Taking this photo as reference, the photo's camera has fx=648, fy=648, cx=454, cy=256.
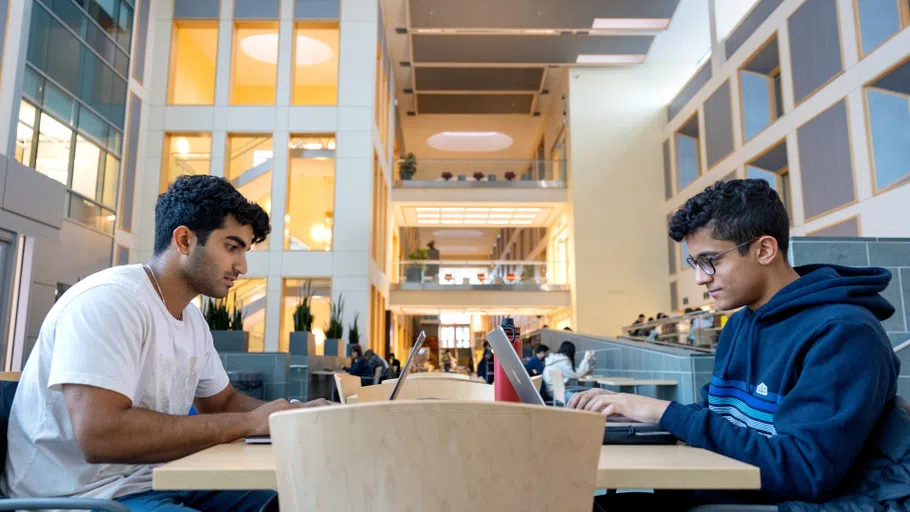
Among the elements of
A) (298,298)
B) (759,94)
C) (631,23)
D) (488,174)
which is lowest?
(298,298)

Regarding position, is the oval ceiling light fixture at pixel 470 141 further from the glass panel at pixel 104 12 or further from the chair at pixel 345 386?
the chair at pixel 345 386

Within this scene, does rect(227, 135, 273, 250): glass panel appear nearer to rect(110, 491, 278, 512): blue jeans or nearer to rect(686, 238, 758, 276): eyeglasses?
rect(110, 491, 278, 512): blue jeans

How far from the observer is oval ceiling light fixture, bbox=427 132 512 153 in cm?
2259

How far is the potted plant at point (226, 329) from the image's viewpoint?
23.7ft

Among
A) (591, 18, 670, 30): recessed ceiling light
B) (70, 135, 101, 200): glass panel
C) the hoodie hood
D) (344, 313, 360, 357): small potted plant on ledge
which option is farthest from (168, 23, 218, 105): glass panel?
the hoodie hood

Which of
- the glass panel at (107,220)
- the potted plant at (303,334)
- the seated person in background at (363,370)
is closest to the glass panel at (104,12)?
the glass panel at (107,220)

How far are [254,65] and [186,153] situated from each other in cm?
277

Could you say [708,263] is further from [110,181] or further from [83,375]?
[110,181]

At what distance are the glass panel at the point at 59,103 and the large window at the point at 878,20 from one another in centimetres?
1122

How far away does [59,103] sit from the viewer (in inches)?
347

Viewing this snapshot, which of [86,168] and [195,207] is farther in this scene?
[86,168]

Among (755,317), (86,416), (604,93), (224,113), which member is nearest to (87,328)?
(86,416)

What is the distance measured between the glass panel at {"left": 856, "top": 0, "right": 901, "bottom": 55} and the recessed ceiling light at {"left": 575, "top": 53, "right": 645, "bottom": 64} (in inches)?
287

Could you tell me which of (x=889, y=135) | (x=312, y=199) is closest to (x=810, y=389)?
(x=889, y=135)
